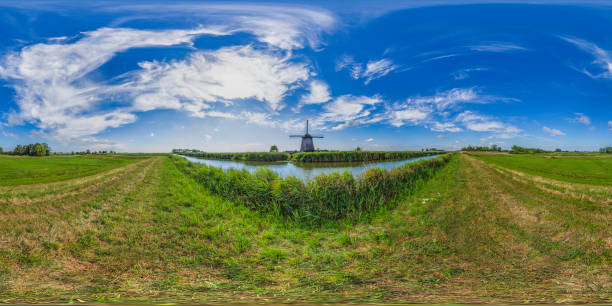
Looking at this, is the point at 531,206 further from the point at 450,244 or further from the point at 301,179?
the point at 301,179

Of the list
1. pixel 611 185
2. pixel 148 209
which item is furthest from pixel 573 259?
pixel 611 185

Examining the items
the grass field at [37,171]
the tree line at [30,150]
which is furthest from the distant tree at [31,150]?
the grass field at [37,171]

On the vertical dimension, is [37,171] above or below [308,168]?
above

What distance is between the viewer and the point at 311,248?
15.2 ft

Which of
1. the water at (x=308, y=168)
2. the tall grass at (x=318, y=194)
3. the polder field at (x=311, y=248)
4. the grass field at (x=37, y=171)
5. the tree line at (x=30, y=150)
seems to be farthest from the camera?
the tree line at (x=30, y=150)

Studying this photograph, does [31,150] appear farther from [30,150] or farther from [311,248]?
[311,248]

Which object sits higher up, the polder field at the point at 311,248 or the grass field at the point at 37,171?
A: the grass field at the point at 37,171

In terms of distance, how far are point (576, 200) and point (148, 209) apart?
44.4 feet

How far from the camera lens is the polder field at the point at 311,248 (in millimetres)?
2884

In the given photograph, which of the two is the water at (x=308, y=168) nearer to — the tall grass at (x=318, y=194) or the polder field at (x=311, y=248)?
the tall grass at (x=318, y=194)

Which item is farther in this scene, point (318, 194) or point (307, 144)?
point (307, 144)

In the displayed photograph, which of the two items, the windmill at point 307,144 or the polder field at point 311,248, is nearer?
the polder field at point 311,248

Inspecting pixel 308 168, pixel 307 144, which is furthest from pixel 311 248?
pixel 307 144

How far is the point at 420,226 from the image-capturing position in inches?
220
